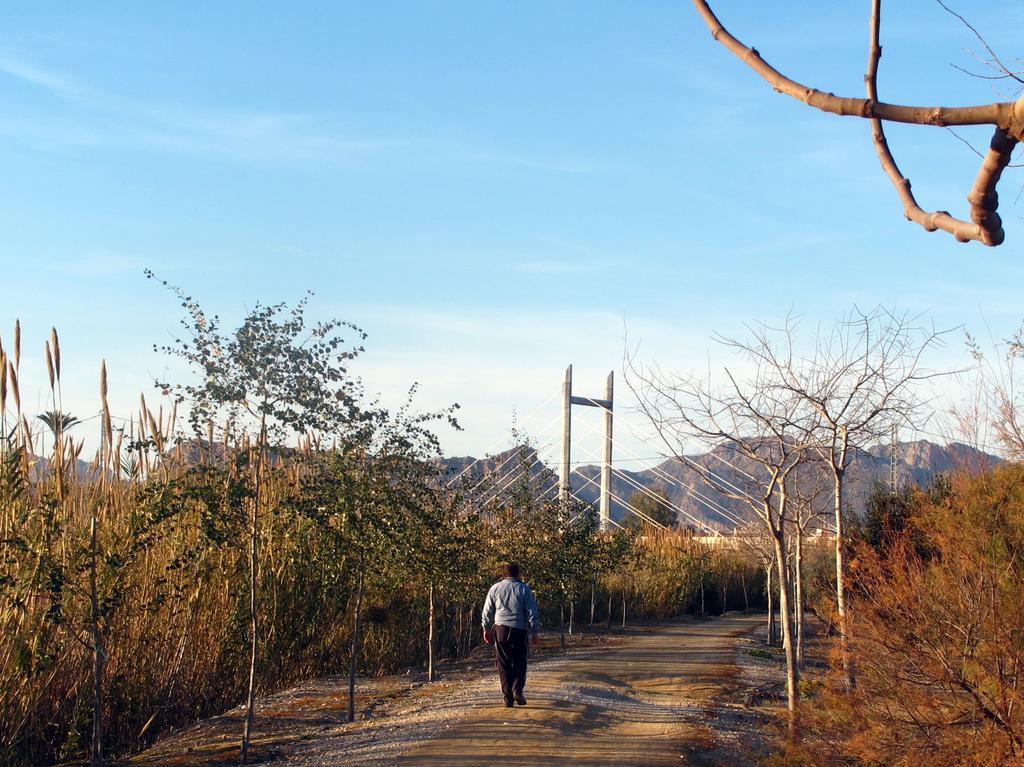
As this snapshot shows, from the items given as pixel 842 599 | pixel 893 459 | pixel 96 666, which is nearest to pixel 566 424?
pixel 893 459

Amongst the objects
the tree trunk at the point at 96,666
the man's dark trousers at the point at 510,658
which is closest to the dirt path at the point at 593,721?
the man's dark trousers at the point at 510,658

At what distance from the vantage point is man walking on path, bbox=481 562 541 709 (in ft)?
36.2

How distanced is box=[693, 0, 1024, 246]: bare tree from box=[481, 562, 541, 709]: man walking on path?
9072 mm

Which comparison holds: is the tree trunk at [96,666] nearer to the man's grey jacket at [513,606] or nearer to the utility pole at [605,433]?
the man's grey jacket at [513,606]

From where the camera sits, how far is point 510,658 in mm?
11039

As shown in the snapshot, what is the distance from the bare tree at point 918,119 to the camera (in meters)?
2.20

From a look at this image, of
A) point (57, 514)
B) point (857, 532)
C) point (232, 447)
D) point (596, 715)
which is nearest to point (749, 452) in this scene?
point (596, 715)

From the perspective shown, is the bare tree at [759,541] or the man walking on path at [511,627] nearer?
the man walking on path at [511,627]

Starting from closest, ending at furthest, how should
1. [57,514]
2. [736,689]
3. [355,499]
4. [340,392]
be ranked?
[57,514]
[340,392]
[355,499]
[736,689]

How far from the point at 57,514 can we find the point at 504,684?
493 cm

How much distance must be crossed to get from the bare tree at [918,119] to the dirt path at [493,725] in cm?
741

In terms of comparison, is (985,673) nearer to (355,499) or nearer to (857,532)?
(355,499)

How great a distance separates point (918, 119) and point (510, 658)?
9508mm

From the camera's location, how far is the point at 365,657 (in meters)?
15.3
